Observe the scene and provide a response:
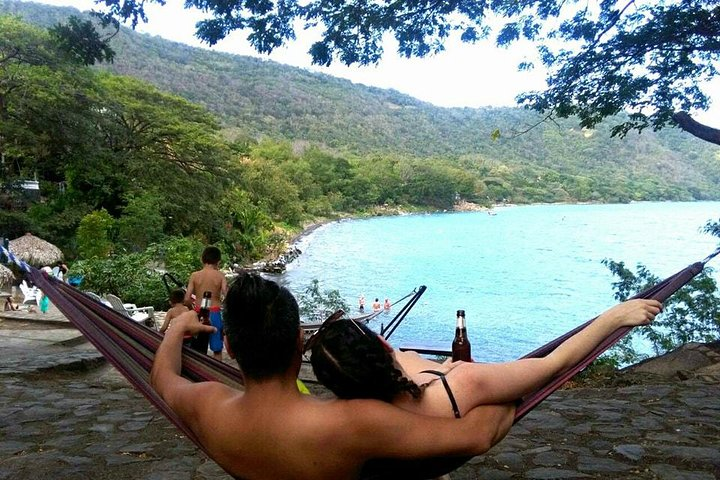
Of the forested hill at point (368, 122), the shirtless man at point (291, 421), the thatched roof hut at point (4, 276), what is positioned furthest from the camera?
the forested hill at point (368, 122)

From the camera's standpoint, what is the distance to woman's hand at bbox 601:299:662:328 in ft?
4.41

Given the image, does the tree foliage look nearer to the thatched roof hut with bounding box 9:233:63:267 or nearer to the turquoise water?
the turquoise water

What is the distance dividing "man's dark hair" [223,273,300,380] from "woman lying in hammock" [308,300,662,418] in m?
0.06

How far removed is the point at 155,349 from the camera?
5.62ft

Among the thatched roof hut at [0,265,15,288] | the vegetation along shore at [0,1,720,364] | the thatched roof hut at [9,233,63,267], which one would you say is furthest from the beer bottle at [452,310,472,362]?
the thatched roof hut at [9,233,63,267]

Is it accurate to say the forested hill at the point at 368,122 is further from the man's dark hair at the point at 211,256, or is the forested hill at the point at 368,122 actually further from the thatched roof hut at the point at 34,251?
the man's dark hair at the point at 211,256

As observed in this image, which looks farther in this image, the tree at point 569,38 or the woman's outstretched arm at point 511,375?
the tree at point 569,38

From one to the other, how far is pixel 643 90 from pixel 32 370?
15.4 feet

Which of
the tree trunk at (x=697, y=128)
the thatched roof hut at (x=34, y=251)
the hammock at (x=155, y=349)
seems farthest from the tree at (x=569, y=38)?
the thatched roof hut at (x=34, y=251)

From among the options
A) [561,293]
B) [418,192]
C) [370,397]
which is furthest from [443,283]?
[418,192]

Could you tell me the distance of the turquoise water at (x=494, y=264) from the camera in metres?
20.7

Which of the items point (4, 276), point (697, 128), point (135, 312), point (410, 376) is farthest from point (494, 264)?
point (410, 376)

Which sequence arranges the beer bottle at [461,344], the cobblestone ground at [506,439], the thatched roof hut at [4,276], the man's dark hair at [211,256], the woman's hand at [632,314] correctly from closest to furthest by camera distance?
the woman's hand at [632,314] < the beer bottle at [461,344] < the cobblestone ground at [506,439] < the man's dark hair at [211,256] < the thatched roof hut at [4,276]

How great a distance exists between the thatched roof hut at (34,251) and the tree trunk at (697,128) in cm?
1227
